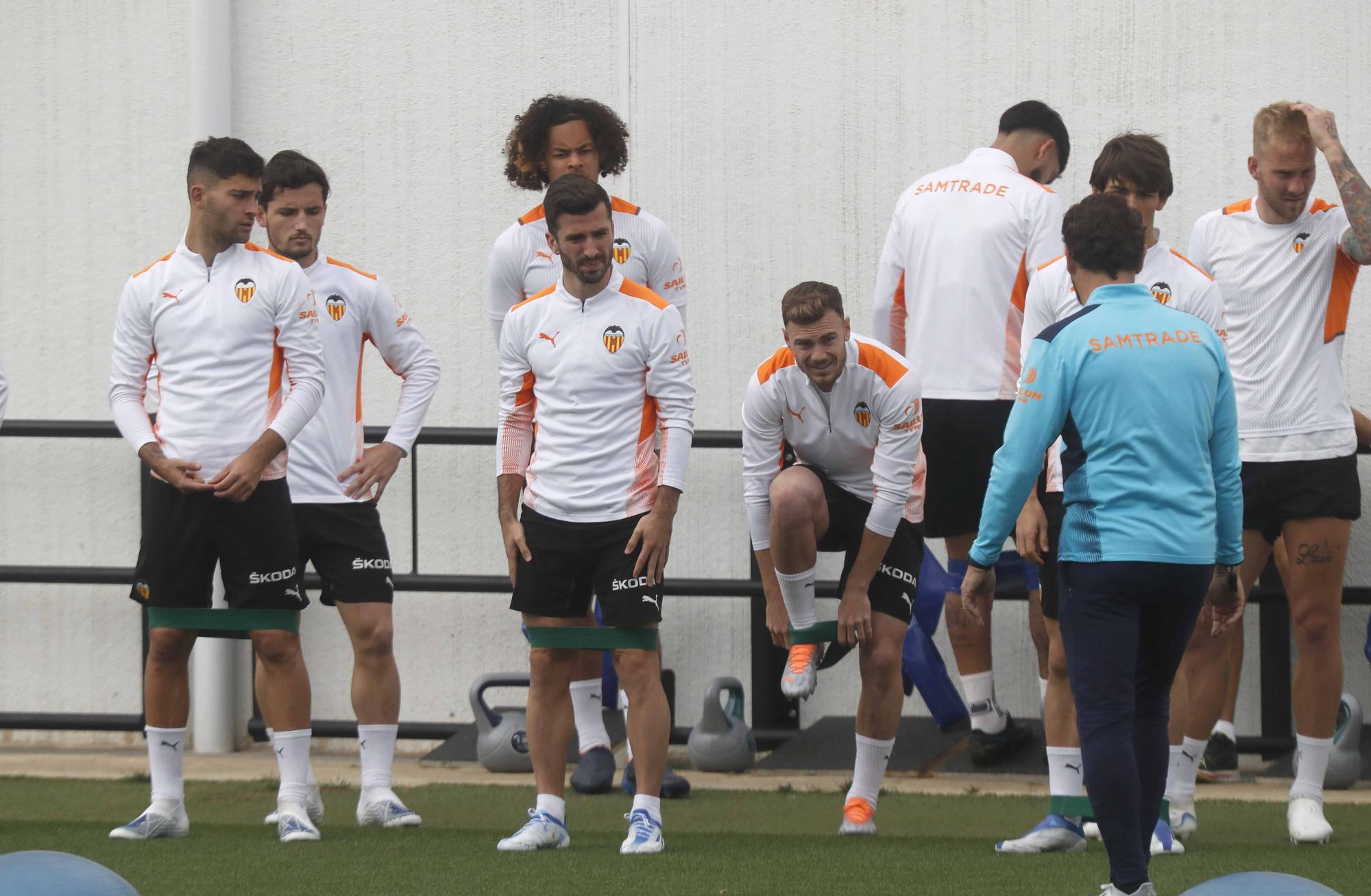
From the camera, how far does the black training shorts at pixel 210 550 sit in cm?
472

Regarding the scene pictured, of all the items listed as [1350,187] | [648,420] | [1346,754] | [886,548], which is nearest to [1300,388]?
[1350,187]

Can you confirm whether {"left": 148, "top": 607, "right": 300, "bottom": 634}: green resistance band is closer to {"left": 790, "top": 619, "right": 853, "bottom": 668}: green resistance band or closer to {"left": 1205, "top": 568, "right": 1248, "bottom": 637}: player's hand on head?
{"left": 790, "top": 619, "right": 853, "bottom": 668}: green resistance band

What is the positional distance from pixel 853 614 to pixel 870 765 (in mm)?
463

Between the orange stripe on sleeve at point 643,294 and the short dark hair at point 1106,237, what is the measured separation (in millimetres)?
1272

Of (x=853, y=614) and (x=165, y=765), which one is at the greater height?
(x=853, y=614)

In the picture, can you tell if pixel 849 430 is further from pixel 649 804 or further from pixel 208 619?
Result: pixel 208 619

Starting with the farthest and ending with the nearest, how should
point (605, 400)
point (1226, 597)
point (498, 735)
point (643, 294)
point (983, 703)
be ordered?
point (498, 735)
point (983, 703)
point (643, 294)
point (605, 400)
point (1226, 597)

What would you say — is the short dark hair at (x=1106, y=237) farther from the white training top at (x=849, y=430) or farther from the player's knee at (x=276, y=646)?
the player's knee at (x=276, y=646)

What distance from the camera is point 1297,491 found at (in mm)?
4832

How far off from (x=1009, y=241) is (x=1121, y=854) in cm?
240

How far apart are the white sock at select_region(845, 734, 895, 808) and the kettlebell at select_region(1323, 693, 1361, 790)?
1.60 metres

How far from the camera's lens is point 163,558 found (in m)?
4.73

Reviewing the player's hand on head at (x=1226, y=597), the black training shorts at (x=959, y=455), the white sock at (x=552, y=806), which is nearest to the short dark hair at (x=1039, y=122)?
the black training shorts at (x=959, y=455)

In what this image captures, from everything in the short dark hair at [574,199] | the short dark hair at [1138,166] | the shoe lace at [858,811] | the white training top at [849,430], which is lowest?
the shoe lace at [858,811]
